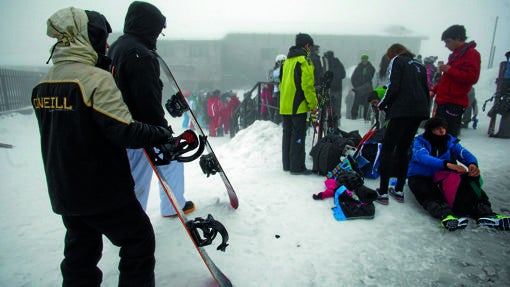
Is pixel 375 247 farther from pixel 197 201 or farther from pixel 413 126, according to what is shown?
pixel 197 201

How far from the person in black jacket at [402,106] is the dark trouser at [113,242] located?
2.72 meters

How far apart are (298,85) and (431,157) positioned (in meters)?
1.91

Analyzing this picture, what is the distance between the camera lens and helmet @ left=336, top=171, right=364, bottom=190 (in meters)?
3.21

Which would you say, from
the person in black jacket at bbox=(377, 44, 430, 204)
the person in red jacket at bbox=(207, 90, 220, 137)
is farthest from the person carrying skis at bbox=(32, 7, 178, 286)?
the person in red jacket at bbox=(207, 90, 220, 137)

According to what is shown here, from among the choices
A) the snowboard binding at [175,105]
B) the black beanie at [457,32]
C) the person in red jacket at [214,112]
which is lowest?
the person in red jacket at [214,112]

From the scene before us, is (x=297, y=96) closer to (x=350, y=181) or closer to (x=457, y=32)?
(x=350, y=181)

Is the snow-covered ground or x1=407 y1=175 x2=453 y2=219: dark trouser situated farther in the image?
x1=407 y1=175 x2=453 y2=219: dark trouser

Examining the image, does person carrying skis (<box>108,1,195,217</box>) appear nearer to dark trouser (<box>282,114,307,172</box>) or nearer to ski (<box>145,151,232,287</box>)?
ski (<box>145,151,232,287</box>)

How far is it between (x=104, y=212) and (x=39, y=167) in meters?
6.60

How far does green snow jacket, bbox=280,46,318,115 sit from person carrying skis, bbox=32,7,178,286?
104 inches

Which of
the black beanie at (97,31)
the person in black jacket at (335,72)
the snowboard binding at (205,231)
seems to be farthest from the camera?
the person in black jacket at (335,72)

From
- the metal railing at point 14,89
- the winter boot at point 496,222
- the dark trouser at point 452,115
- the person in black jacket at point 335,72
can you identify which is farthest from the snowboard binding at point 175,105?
the metal railing at point 14,89

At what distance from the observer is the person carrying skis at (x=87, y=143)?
139 cm

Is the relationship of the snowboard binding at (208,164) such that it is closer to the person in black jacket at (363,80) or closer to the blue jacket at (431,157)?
the blue jacket at (431,157)
